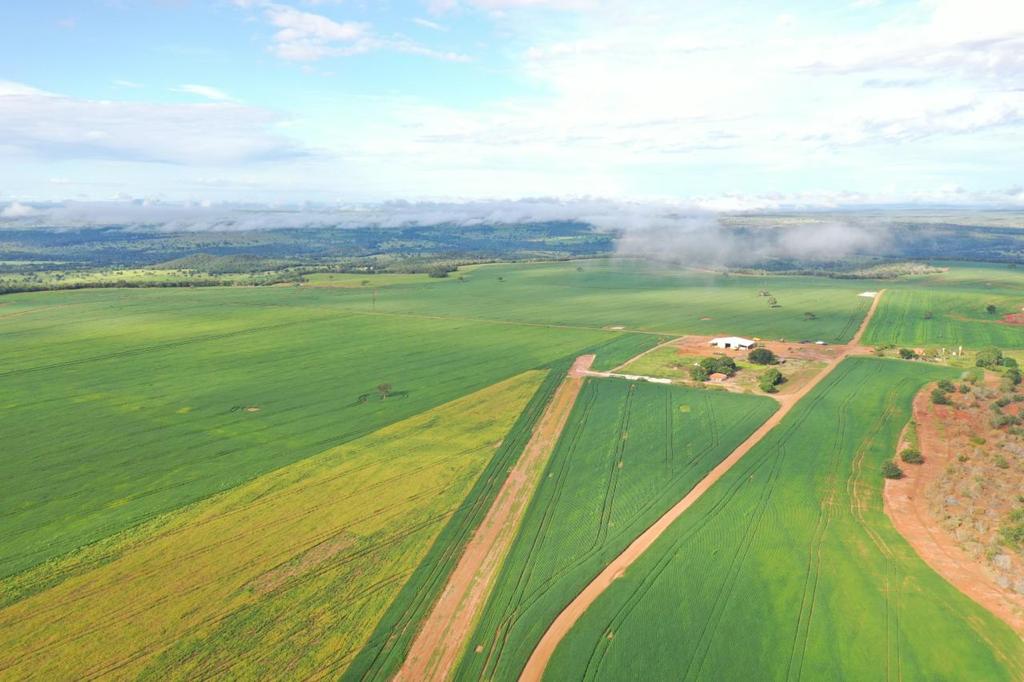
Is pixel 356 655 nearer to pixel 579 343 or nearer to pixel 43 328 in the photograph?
pixel 579 343

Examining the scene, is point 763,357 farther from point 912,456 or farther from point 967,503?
point 967,503

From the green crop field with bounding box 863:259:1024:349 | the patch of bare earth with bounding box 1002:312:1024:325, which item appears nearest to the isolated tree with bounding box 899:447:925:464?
the green crop field with bounding box 863:259:1024:349

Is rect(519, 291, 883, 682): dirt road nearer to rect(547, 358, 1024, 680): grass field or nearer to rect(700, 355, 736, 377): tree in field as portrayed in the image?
rect(547, 358, 1024, 680): grass field

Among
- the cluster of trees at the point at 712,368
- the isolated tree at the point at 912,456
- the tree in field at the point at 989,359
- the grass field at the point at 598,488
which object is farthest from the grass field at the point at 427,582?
the tree in field at the point at 989,359

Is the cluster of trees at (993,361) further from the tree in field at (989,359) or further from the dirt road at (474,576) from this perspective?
the dirt road at (474,576)

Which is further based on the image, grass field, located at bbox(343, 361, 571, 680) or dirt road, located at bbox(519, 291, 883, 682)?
dirt road, located at bbox(519, 291, 883, 682)

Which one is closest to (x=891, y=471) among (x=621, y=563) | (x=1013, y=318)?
(x=621, y=563)
